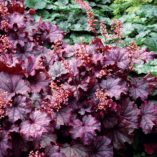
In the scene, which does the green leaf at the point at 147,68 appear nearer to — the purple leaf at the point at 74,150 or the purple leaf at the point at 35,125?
the purple leaf at the point at 74,150

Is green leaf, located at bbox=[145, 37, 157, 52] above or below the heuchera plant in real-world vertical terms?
above

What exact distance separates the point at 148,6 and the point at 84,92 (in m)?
2.33

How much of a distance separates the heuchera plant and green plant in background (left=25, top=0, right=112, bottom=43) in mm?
1400

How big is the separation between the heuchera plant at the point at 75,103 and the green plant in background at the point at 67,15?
140cm

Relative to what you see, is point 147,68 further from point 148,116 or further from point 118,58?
point 148,116

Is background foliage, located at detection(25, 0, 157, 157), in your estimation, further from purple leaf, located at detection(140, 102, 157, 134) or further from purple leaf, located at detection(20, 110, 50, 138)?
purple leaf, located at detection(20, 110, 50, 138)

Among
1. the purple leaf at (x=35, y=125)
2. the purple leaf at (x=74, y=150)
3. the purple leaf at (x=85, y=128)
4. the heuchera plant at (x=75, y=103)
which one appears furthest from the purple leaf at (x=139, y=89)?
the purple leaf at (x=35, y=125)

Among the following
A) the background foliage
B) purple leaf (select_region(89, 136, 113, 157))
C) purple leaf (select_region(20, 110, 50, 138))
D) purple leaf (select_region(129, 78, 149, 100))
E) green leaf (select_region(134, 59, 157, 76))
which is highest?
the background foliage

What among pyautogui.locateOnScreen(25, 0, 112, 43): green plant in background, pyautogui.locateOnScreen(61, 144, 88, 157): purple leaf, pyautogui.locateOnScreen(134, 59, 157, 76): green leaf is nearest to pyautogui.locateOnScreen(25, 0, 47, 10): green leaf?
pyautogui.locateOnScreen(25, 0, 112, 43): green plant in background

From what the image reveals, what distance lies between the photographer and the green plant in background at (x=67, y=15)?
16.6 feet

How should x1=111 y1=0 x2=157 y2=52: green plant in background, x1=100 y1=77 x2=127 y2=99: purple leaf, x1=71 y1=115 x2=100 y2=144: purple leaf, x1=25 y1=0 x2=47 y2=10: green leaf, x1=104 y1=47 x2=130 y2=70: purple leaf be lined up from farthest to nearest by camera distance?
x1=25 y1=0 x2=47 y2=10: green leaf, x1=111 y1=0 x2=157 y2=52: green plant in background, x1=104 y1=47 x2=130 y2=70: purple leaf, x1=100 y1=77 x2=127 y2=99: purple leaf, x1=71 y1=115 x2=100 y2=144: purple leaf

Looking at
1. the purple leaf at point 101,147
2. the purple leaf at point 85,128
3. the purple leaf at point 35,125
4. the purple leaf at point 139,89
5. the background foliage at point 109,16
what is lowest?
the purple leaf at point 101,147

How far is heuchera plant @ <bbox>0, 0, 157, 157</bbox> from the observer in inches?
115

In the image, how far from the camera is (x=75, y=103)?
3242mm
